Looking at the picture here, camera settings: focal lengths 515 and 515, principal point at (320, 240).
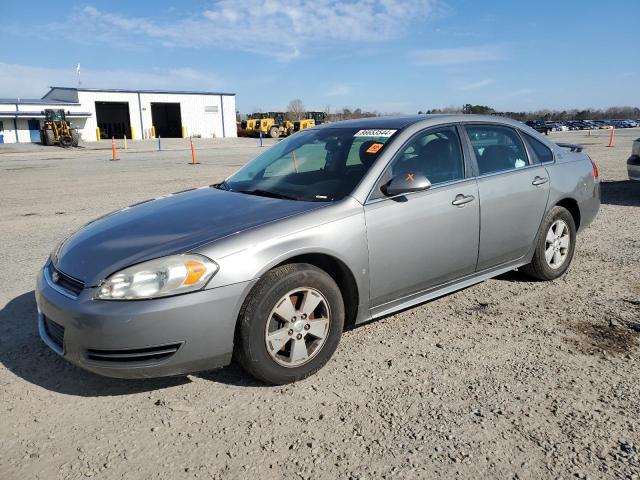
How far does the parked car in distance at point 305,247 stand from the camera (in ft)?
8.94

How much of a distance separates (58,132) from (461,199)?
42.3 meters

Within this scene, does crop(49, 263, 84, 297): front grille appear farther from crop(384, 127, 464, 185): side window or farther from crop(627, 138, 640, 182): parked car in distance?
crop(627, 138, 640, 182): parked car in distance

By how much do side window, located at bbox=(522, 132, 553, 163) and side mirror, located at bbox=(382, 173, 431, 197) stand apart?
1.73 meters

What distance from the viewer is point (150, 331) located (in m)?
2.65

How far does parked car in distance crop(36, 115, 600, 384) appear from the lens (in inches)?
107

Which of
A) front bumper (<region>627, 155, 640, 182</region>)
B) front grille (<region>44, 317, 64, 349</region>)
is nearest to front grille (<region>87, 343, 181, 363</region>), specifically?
front grille (<region>44, 317, 64, 349</region>)

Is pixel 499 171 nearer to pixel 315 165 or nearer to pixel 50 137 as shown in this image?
pixel 315 165

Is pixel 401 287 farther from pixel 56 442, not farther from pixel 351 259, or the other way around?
pixel 56 442

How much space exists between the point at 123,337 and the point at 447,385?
184 centimetres

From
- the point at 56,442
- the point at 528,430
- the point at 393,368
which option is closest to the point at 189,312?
the point at 56,442

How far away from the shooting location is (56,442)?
2.58 meters

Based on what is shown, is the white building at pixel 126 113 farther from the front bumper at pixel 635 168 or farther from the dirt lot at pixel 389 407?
the dirt lot at pixel 389 407

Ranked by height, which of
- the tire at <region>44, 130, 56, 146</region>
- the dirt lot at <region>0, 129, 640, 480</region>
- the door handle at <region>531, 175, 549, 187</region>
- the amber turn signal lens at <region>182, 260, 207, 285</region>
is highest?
the tire at <region>44, 130, 56, 146</region>

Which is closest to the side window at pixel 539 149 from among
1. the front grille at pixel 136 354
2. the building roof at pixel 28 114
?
the front grille at pixel 136 354
